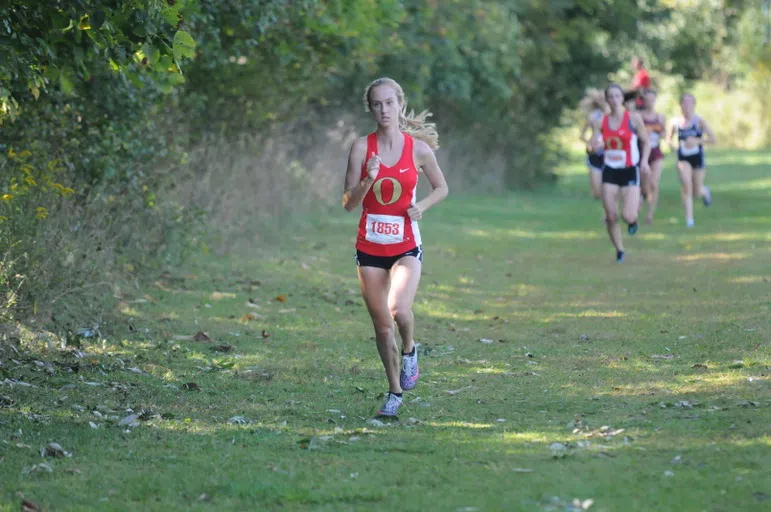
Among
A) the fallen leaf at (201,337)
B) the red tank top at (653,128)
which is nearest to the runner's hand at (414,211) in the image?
the fallen leaf at (201,337)

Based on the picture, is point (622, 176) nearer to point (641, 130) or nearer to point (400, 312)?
point (641, 130)

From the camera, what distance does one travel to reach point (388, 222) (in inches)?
321

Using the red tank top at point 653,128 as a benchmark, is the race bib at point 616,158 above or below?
below

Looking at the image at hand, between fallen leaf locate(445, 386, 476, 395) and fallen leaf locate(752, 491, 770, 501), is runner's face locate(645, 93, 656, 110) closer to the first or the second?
fallen leaf locate(445, 386, 476, 395)

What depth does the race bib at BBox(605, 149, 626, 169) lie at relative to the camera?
55.7ft

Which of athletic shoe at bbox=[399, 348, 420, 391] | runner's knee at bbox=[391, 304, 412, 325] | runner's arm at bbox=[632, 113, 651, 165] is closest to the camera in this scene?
runner's knee at bbox=[391, 304, 412, 325]

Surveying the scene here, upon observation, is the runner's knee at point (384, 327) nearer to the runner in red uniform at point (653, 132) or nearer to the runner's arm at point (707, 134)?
the runner's arm at point (707, 134)

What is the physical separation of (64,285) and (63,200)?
150 cm

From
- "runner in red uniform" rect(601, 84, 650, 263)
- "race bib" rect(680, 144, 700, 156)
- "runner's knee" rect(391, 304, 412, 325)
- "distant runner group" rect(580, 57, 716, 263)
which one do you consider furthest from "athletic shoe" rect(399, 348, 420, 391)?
"race bib" rect(680, 144, 700, 156)

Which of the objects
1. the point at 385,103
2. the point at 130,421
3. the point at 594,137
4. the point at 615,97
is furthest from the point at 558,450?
the point at 594,137

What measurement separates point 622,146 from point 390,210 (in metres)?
9.37

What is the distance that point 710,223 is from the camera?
2431 centimetres

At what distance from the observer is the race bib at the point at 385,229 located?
8156 mm

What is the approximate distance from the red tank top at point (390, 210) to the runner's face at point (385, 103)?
21 centimetres
